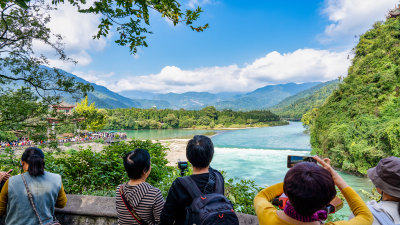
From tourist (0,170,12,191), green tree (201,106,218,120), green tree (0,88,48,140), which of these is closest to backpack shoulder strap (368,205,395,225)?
tourist (0,170,12,191)

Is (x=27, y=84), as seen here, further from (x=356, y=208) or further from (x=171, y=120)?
(x=171, y=120)

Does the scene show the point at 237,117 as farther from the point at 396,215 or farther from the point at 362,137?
the point at 396,215

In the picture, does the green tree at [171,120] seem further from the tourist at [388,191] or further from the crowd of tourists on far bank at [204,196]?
the tourist at [388,191]

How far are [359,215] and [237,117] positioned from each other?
213 feet

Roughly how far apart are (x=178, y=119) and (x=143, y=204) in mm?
62222

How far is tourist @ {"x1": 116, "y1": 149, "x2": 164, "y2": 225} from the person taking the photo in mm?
1507

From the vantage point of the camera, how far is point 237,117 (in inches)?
2569

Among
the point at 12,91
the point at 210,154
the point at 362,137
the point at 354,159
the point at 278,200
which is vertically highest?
the point at 12,91

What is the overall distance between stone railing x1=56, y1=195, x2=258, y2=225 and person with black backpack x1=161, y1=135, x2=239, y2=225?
1193 mm

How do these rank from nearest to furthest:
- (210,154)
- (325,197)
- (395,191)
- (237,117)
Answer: (325,197)
(395,191)
(210,154)
(237,117)

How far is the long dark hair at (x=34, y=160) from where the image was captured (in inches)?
66.4

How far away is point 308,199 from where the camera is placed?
90 cm

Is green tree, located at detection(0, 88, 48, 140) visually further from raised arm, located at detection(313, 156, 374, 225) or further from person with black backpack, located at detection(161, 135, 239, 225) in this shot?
raised arm, located at detection(313, 156, 374, 225)

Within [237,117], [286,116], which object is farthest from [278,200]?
[286,116]
